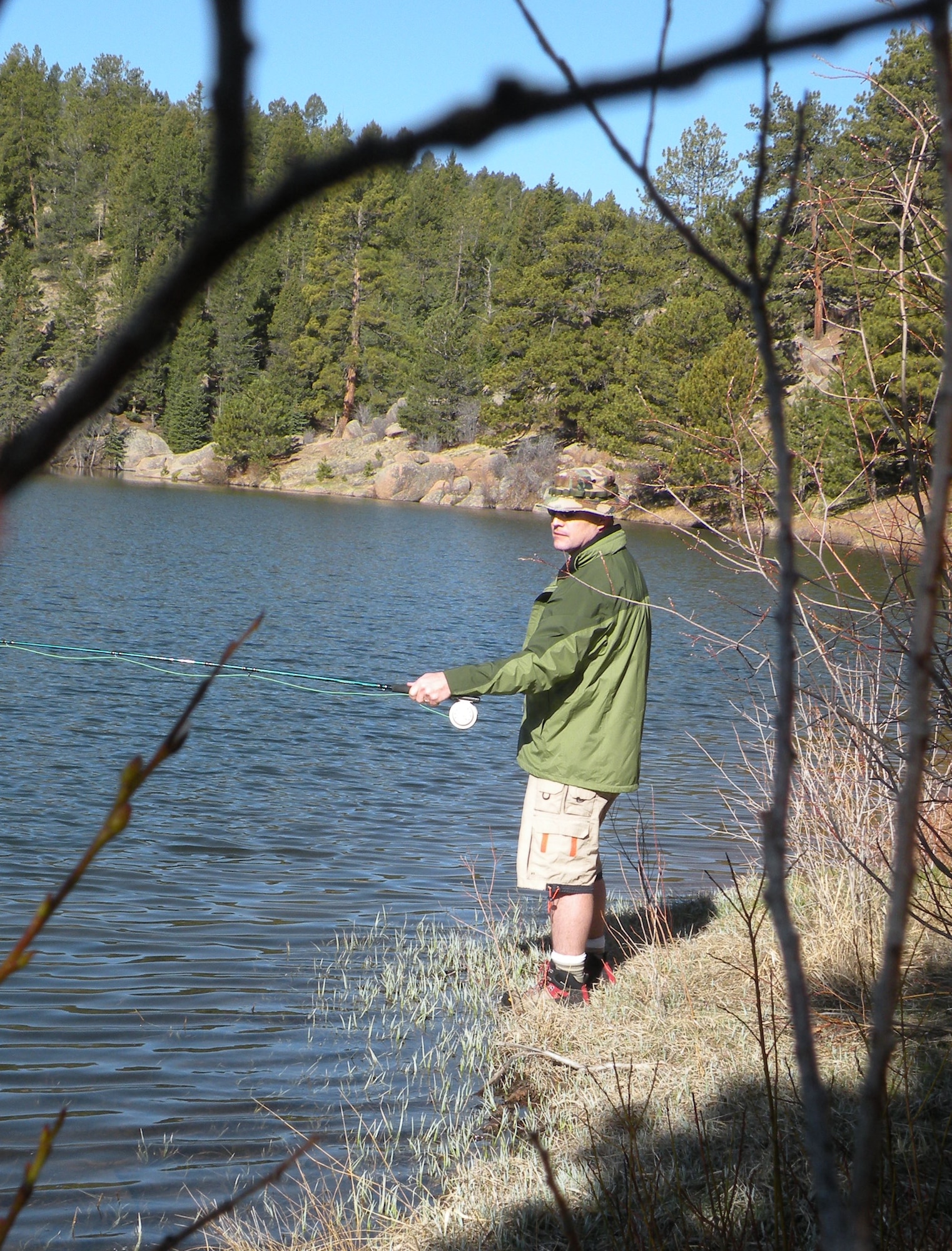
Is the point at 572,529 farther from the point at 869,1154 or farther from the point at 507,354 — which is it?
the point at 507,354

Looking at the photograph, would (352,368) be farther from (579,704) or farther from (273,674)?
(579,704)

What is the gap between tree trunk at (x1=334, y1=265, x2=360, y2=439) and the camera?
214 feet

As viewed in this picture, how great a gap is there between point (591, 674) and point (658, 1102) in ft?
4.91

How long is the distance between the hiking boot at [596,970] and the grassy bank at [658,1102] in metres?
0.08

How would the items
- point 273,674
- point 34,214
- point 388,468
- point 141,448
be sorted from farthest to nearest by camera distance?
point 34,214, point 141,448, point 388,468, point 273,674

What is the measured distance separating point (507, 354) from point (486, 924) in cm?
5346

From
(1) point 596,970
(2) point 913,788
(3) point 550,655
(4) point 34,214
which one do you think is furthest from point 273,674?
(4) point 34,214

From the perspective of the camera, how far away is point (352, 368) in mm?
65688

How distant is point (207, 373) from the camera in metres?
65.3

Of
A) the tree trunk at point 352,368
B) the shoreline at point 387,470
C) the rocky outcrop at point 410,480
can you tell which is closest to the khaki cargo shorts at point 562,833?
the shoreline at point 387,470

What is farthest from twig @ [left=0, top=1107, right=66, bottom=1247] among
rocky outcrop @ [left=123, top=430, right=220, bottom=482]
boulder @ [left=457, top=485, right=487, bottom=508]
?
rocky outcrop @ [left=123, top=430, right=220, bottom=482]

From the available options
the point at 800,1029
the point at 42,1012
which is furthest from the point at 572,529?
the point at 800,1029

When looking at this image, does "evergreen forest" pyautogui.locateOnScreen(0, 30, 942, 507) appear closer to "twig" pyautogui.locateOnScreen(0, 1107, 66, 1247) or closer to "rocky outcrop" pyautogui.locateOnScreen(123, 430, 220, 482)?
"rocky outcrop" pyautogui.locateOnScreen(123, 430, 220, 482)

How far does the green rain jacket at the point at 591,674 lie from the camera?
4.41 metres
